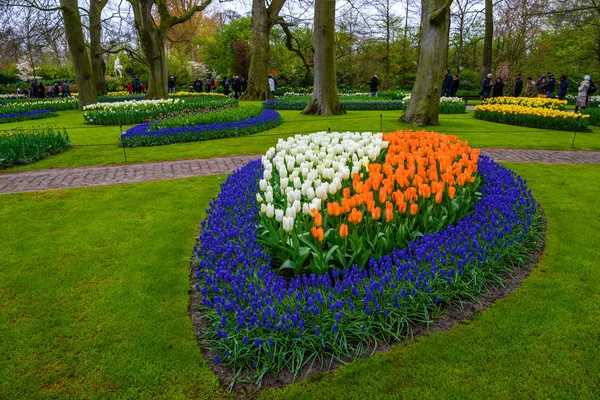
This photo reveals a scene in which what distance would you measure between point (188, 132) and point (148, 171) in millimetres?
3814

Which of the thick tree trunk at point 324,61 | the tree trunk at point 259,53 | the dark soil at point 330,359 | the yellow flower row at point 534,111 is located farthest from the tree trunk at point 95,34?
the dark soil at point 330,359

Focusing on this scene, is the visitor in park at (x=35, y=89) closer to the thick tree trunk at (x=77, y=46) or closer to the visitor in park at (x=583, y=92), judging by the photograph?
the thick tree trunk at (x=77, y=46)

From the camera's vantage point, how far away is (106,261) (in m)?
4.48

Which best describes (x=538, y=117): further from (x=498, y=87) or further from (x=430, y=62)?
(x=498, y=87)

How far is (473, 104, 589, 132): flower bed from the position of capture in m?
13.4

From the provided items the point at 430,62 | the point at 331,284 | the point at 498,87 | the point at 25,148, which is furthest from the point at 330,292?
the point at 498,87

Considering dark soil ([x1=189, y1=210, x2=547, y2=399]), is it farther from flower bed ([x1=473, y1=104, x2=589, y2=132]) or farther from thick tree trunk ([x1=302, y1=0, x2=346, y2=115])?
thick tree trunk ([x1=302, y1=0, x2=346, y2=115])

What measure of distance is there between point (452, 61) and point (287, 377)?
49631mm

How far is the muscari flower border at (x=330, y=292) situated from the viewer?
2.91 meters

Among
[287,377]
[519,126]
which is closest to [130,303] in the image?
[287,377]

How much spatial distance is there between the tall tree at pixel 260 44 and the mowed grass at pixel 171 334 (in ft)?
71.6

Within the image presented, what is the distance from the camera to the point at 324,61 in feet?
53.6

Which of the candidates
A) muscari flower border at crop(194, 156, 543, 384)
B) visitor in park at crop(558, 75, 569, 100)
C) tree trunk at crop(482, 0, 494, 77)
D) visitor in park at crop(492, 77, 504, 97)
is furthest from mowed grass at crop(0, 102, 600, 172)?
tree trunk at crop(482, 0, 494, 77)

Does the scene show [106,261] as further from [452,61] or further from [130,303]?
[452,61]
